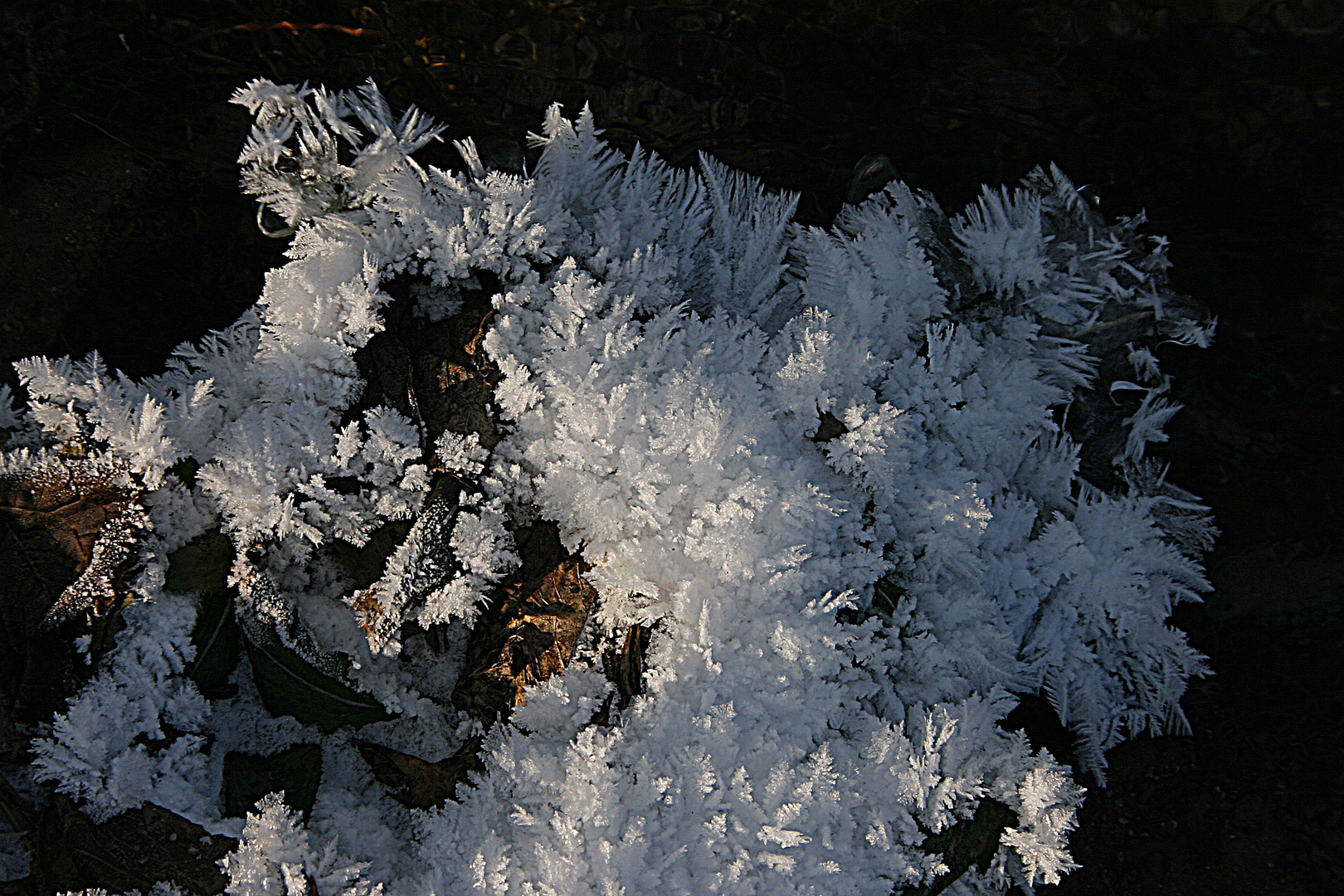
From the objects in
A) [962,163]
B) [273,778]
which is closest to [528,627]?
[273,778]

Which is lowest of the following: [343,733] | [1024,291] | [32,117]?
[343,733]

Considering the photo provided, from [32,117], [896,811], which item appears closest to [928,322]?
[896,811]

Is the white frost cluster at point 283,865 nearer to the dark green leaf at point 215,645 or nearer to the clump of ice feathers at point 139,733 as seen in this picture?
the clump of ice feathers at point 139,733

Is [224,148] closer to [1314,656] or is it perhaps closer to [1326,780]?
[1314,656]

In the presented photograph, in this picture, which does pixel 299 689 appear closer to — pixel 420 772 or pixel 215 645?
pixel 215 645

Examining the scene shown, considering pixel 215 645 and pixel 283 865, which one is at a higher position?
pixel 215 645

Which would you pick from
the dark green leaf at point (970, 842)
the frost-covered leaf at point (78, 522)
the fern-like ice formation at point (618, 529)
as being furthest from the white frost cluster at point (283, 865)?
the dark green leaf at point (970, 842)

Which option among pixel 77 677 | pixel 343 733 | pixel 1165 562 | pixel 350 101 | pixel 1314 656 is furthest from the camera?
pixel 1314 656
